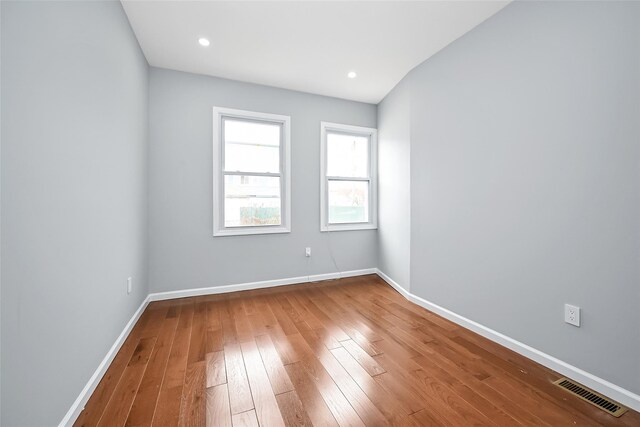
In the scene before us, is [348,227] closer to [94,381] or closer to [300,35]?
[300,35]

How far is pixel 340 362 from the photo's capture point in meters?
1.74

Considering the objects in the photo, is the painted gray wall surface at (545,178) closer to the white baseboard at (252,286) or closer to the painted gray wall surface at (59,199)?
the white baseboard at (252,286)

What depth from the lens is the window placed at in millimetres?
3076

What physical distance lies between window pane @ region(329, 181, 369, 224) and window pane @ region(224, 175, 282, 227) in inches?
31.9

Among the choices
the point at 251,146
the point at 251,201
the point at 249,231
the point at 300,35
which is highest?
the point at 300,35

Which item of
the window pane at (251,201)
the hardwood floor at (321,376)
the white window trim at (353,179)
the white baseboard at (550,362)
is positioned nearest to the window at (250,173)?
the window pane at (251,201)

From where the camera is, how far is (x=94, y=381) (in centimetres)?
149

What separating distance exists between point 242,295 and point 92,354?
1.60m

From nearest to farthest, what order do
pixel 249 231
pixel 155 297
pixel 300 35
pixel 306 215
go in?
pixel 300 35 → pixel 155 297 → pixel 249 231 → pixel 306 215

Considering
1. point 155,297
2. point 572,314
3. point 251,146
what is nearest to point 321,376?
point 572,314

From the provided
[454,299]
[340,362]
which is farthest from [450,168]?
[340,362]

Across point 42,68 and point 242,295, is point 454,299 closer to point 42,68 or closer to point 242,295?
point 242,295

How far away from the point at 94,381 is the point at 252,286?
1776mm

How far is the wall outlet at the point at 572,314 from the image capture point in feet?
5.12
